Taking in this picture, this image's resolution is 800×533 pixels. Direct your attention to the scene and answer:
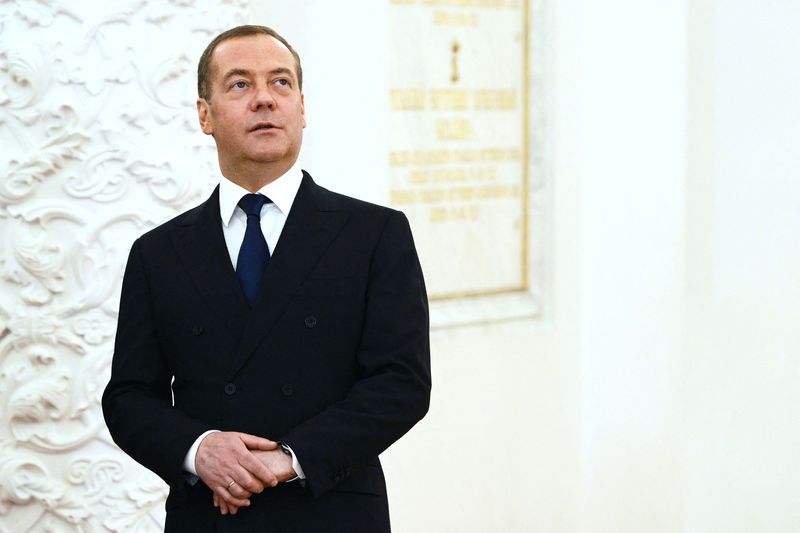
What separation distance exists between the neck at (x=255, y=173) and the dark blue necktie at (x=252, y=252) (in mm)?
19

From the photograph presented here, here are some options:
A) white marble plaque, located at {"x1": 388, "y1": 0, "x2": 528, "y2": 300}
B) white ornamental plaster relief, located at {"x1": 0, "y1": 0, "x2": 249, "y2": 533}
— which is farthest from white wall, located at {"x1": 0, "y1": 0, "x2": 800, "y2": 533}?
white ornamental plaster relief, located at {"x1": 0, "y1": 0, "x2": 249, "y2": 533}

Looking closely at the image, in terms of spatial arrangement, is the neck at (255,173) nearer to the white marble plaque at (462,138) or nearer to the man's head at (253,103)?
the man's head at (253,103)

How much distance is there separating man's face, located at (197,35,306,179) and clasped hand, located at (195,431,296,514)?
439 mm

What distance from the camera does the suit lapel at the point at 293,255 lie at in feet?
5.96

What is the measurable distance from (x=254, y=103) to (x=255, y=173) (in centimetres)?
11

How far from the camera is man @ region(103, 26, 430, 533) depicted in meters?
1.80

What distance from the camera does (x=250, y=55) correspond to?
6.14ft

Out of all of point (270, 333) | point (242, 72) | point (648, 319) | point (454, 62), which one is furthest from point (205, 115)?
point (648, 319)

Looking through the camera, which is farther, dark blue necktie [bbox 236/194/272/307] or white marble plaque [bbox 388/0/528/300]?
white marble plaque [bbox 388/0/528/300]

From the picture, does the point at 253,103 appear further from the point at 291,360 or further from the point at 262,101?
the point at 291,360

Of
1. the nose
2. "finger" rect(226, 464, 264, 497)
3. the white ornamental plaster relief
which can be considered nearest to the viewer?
"finger" rect(226, 464, 264, 497)

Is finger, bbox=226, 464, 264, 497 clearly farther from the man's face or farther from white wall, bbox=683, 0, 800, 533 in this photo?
white wall, bbox=683, 0, 800, 533

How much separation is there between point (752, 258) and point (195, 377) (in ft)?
9.42

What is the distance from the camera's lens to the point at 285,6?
11.6 ft
